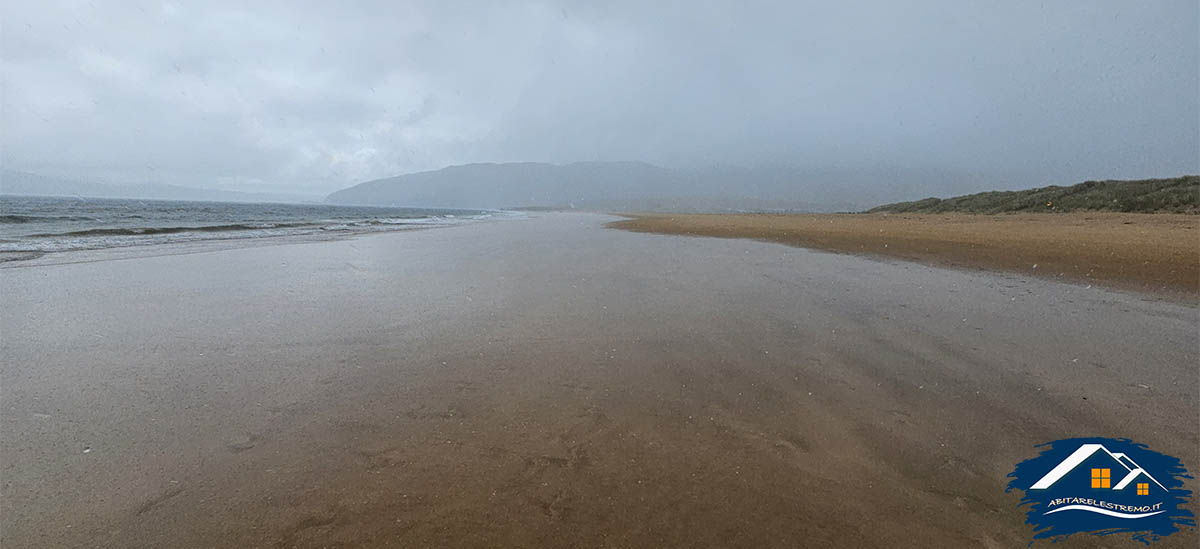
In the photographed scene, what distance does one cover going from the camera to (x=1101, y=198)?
68.5ft

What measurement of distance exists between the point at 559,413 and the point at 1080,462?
297cm

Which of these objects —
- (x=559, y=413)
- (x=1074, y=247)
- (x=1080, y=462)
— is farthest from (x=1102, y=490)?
(x=1074, y=247)

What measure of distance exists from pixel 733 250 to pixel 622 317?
801cm

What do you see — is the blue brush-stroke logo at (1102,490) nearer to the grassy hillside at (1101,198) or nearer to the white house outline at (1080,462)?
the white house outline at (1080,462)

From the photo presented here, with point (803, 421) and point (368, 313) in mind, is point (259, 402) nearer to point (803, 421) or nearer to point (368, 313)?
point (368, 313)

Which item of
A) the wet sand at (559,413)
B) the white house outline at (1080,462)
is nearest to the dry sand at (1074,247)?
the wet sand at (559,413)

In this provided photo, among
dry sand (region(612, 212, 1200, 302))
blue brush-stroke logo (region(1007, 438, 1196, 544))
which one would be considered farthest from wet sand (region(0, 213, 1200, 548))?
dry sand (region(612, 212, 1200, 302))

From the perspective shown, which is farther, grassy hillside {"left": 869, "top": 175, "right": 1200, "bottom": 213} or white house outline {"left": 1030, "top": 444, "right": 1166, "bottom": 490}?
grassy hillside {"left": 869, "top": 175, "right": 1200, "bottom": 213}

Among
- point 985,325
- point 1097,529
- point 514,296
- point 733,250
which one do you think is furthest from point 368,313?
point 733,250

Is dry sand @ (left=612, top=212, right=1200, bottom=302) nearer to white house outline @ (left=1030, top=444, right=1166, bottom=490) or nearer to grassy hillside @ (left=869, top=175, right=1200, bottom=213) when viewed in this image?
grassy hillside @ (left=869, top=175, right=1200, bottom=213)

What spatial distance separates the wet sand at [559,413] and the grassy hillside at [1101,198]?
66.8 feet

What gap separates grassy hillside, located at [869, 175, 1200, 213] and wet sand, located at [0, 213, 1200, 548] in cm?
2037

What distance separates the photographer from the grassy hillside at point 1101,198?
17922mm

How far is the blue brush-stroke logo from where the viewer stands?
1.92m
